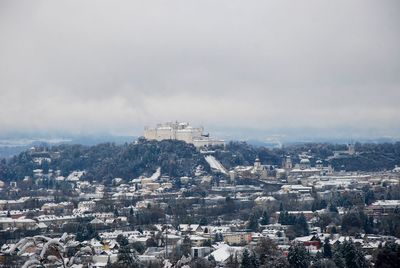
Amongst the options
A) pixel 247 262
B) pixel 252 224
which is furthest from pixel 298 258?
pixel 252 224

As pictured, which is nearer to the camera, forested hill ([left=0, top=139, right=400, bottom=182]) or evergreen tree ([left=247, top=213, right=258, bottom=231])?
evergreen tree ([left=247, top=213, right=258, bottom=231])

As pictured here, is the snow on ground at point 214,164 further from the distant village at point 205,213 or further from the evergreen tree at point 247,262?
the evergreen tree at point 247,262

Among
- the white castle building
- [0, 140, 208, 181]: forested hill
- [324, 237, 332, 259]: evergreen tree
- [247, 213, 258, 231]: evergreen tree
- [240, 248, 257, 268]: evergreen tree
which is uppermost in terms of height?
the white castle building

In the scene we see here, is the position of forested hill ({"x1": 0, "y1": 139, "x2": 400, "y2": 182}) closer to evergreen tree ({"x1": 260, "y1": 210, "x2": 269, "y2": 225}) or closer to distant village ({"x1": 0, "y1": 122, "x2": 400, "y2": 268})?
distant village ({"x1": 0, "y1": 122, "x2": 400, "y2": 268})

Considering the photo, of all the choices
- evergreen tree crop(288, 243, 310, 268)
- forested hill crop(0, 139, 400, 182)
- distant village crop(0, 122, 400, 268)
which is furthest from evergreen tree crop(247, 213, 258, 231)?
forested hill crop(0, 139, 400, 182)

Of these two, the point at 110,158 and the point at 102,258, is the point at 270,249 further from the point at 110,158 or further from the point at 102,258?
the point at 110,158

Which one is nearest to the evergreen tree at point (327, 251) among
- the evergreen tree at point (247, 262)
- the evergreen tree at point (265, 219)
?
the evergreen tree at point (247, 262)
